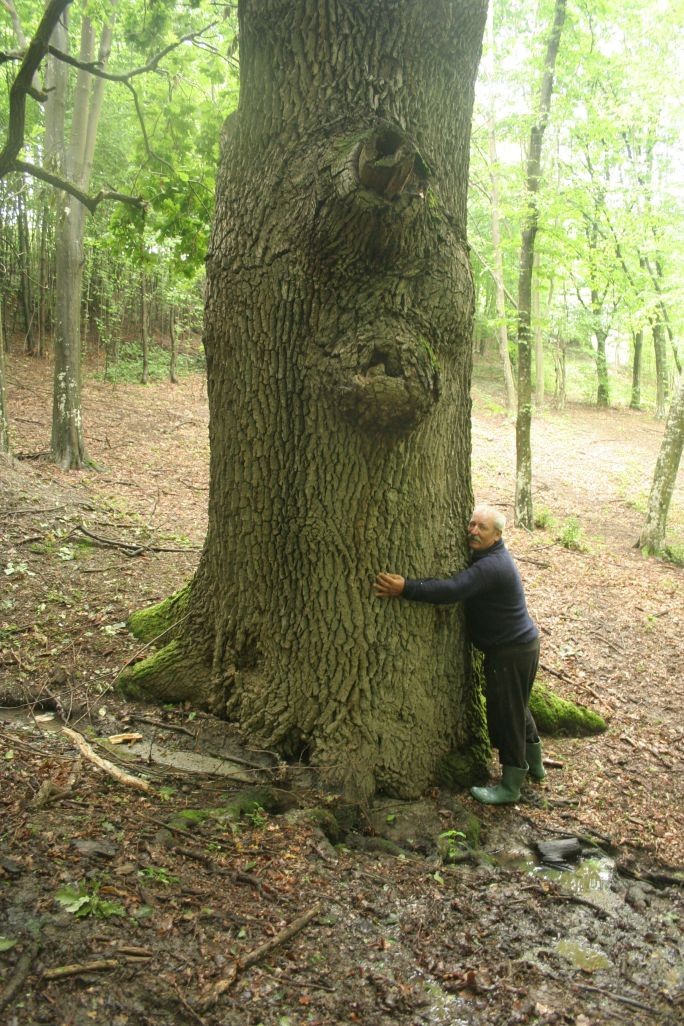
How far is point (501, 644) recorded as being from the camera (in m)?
4.71

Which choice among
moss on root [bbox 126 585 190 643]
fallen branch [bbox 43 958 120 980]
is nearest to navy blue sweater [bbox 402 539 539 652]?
moss on root [bbox 126 585 190 643]

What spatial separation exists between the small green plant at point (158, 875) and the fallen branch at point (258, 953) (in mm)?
512

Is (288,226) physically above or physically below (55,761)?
above

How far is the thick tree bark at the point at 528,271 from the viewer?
1072cm

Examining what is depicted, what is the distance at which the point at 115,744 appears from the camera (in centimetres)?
438

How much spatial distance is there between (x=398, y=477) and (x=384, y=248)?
134cm

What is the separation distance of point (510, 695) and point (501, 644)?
0.37 m

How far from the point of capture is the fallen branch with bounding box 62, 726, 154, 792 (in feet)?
12.5

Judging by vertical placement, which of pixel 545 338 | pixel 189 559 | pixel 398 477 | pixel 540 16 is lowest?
pixel 189 559

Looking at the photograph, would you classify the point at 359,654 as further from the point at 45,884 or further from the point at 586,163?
the point at 586,163

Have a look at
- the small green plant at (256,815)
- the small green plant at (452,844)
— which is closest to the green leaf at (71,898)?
the small green plant at (256,815)

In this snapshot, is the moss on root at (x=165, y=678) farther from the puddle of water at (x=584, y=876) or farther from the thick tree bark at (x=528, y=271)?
Result: the thick tree bark at (x=528, y=271)

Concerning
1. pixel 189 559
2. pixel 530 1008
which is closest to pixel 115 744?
pixel 530 1008

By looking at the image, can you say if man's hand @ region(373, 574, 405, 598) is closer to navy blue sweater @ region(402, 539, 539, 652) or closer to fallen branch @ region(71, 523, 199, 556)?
navy blue sweater @ region(402, 539, 539, 652)
